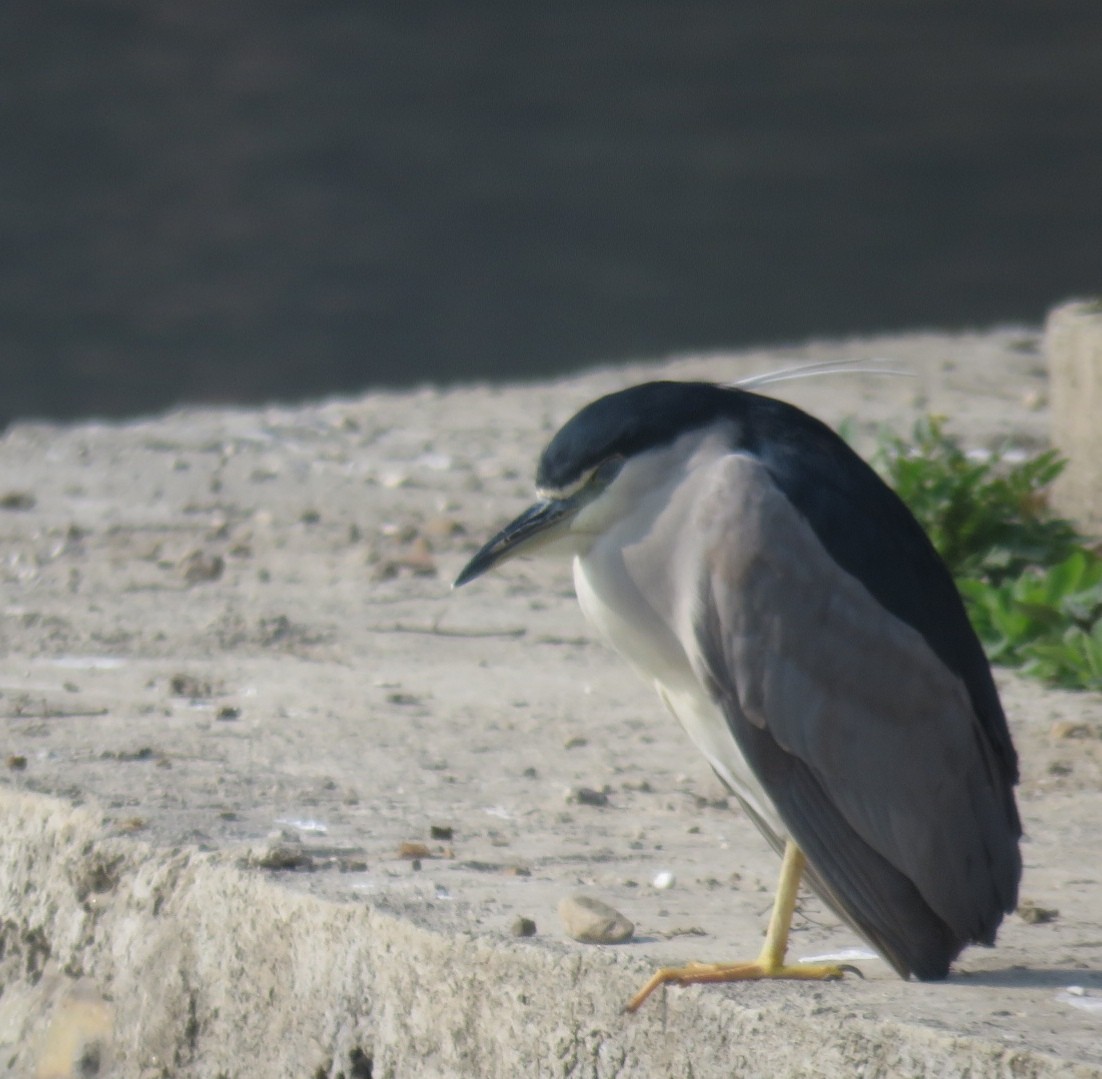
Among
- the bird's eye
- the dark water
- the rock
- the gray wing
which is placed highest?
the bird's eye

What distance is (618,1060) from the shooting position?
2447 mm

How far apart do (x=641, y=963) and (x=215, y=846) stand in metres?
0.81

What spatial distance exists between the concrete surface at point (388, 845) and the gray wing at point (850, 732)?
0.11 m

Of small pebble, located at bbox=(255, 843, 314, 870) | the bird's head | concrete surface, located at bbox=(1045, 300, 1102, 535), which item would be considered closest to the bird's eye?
the bird's head

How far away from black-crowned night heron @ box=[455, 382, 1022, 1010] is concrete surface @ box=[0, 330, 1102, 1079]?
0.13m

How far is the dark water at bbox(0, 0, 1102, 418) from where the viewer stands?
1041 cm

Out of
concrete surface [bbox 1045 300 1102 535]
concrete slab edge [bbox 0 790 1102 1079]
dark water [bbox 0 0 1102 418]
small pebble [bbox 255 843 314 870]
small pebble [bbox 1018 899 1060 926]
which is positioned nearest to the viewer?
concrete slab edge [bbox 0 790 1102 1079]

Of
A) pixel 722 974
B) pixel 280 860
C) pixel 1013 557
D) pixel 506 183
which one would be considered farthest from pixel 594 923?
pixel 506 183

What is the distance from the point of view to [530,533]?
8.32ft

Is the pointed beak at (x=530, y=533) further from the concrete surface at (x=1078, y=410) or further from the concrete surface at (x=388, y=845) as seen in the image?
the concrete surface at (x=1078, y=410)

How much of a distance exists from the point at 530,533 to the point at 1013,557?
7.56ft

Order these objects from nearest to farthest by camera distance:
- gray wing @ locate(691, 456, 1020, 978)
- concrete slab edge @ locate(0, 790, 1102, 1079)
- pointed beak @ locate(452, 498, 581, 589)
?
concrete slab edge @ locate(0, 790, 1102, 1079)
gray wing @ locate(691, 456, 1020, 978)
pointed beak @ locate(452, 498, 581, 589)

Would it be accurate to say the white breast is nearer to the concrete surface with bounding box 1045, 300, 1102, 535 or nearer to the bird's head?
the bird's head

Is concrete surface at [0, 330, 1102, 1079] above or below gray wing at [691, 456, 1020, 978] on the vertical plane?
below
